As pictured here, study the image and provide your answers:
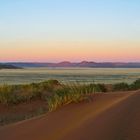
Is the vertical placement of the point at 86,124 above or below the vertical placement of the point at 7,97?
above

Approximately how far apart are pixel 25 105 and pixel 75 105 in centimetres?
879

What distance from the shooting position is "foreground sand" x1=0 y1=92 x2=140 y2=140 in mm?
8133

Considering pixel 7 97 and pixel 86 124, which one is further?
pixel 7 97

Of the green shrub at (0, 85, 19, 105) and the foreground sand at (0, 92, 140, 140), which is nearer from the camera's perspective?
the foreground sand at (0, 92, 140, 140)

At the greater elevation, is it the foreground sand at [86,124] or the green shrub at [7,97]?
the foreground sand at [86,124]

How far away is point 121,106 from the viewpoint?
1042 centimetres

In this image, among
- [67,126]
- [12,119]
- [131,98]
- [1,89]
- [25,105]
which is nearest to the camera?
[67,126]

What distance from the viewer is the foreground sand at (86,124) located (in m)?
8.13

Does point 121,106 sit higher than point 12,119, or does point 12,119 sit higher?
point 121,106

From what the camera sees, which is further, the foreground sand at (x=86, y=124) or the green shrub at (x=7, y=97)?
the green shrub at (x=7, y=97)

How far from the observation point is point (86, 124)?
30.6ft

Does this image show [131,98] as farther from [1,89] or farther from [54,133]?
[1,89]

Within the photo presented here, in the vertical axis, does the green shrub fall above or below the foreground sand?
below

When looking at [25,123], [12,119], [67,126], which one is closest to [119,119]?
[67,126]
